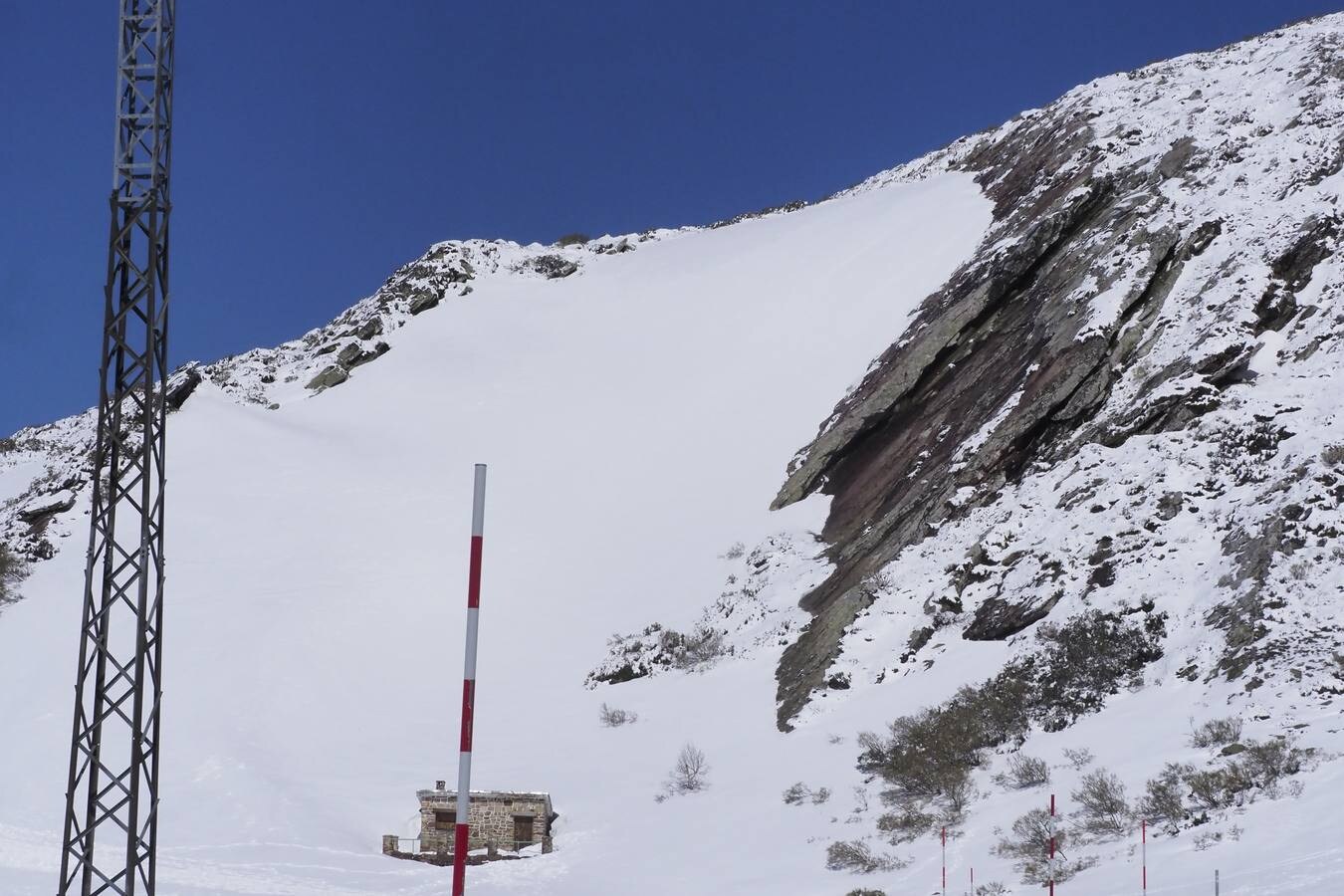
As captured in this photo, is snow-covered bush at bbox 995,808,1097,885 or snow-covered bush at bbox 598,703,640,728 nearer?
snow-covered bush at bbox 995,808,1097,885

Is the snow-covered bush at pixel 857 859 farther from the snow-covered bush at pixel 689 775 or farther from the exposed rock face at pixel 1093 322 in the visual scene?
the exposed rock face at pixel 1093 322

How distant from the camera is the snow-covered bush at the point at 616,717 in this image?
31.4 meters

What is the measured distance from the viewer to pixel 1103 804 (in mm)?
18234

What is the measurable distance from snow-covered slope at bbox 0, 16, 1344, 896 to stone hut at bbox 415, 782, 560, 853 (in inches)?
41.3

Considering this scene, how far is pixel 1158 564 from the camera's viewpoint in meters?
24.5

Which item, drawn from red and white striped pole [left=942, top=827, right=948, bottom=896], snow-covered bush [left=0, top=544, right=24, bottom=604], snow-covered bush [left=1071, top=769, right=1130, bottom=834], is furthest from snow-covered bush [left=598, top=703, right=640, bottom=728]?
snow-covered bush [left=0, top=544, right=24, bottom=604]

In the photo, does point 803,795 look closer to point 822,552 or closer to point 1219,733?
point 1219,733

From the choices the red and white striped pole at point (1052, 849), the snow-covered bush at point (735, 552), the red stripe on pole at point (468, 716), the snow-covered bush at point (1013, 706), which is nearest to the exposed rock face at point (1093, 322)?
the snow-covered bush at point (1013, 706)

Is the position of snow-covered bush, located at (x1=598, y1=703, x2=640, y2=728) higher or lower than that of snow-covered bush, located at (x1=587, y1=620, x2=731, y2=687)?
lower

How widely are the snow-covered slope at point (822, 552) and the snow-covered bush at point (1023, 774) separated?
43cm

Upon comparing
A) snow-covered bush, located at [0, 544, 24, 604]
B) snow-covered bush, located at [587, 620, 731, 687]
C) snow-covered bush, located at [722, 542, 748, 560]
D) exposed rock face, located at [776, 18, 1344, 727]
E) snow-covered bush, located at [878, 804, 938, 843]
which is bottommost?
snow-covered bush, located at [878, 804, 938, 843]

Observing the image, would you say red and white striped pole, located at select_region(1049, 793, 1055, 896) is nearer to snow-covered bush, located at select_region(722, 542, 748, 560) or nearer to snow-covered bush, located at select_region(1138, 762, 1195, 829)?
snow-covered bush, located at select_region(1138, 762, 1195, 829)

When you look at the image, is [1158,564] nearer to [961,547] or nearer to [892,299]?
[961,547]

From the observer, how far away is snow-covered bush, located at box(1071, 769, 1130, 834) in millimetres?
18016
